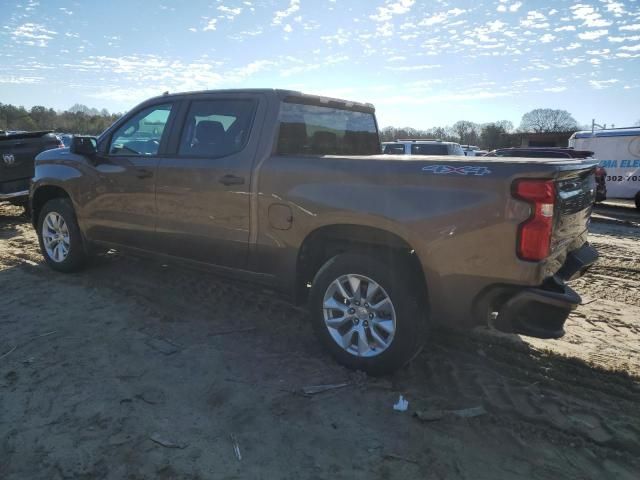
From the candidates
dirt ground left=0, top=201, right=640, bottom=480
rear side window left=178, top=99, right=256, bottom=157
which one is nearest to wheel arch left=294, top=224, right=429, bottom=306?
dirt ground left=0, top=201, right=640, bottom=480

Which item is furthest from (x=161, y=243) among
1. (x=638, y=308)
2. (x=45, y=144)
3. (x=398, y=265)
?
(x=45, y=144)

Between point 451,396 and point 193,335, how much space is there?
2.17 meters

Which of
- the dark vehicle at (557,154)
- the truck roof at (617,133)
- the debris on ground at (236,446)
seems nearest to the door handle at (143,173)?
the debris on ground at (236,446)

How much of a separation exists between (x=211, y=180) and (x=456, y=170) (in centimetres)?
208

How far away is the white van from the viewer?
1397 cm

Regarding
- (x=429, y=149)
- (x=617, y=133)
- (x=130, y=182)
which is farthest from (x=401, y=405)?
(x=617, y=133)

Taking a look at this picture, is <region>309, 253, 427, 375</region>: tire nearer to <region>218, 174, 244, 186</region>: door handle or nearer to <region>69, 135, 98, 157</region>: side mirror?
<region>218, 174, 244, 186</region>: door handle

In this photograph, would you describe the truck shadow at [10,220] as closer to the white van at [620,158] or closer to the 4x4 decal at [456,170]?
the 4x4 decal at [456,170]

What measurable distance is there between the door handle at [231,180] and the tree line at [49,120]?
140 ft

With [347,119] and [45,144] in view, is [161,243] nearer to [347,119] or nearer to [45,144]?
[347,119]

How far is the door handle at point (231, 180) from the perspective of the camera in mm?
3900

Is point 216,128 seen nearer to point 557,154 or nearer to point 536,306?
point 536,306

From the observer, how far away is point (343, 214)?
337 centimetres

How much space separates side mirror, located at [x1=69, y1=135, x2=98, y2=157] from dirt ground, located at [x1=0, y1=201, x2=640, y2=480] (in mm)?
1510
